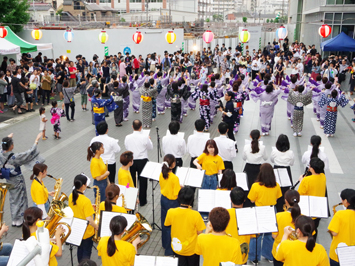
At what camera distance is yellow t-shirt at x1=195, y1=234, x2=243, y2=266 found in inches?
128

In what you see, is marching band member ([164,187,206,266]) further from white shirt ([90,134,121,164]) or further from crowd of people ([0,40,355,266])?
white shirt ([90,134,121,164])

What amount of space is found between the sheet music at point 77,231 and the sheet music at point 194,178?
167 cm

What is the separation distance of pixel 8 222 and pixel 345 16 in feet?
80.1

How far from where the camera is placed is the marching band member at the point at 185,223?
3863 millimetres

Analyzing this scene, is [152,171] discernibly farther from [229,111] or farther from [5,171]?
[229,111]

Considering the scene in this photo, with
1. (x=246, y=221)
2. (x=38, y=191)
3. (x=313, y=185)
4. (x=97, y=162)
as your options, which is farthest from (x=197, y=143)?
(x=38, y=191)

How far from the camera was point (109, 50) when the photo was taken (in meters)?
24.7

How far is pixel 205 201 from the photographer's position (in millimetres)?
4469

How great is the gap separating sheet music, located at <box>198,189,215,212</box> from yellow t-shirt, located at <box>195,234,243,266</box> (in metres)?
0.99

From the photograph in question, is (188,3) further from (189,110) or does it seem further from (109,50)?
(189,110)

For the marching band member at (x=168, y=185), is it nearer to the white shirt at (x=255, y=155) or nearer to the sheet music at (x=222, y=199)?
the sheet music at (x=222, y=199)

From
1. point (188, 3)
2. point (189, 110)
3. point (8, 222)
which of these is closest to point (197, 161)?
point (8, 222)

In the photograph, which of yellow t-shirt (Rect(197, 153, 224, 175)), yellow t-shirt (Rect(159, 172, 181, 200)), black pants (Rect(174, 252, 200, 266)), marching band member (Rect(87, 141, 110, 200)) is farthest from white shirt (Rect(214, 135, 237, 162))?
black pants (Rect(174, 252, 200, 266))

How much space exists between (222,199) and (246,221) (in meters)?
0.64
